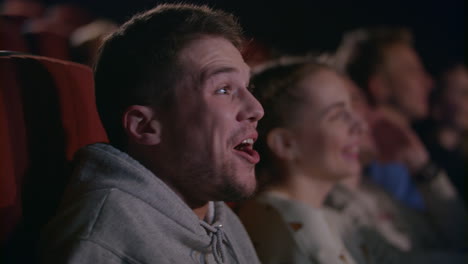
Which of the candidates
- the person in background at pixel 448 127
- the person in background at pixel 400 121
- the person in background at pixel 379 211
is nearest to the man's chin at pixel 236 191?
the person in background at pixel 379 211

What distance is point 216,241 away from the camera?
1.59 ft

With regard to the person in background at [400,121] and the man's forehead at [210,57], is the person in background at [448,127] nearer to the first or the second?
the person in background at [400,121]

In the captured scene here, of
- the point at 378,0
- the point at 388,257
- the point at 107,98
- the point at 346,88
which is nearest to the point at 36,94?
the point at 107,98

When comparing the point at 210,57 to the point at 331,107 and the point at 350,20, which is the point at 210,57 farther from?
the point at 350,20

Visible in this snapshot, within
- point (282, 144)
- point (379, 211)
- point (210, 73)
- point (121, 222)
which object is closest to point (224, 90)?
point (210, 73)

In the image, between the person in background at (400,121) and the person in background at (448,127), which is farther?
the person in background at (448,127)

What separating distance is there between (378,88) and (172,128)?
1106mm

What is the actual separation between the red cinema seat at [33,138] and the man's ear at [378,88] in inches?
42.3

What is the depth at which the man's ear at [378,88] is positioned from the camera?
1.40 meters

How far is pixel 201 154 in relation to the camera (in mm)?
446

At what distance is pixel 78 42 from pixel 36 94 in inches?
17.3

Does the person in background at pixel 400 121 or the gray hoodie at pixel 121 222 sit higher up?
the gray hoodie at pixel 121 222

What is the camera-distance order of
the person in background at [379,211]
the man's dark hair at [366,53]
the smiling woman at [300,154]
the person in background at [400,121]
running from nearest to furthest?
1. the smiling woman at [300,154]
2. the person in background at [379,211]
3. the person in background at [400,121]
4. the man's dark hair at [366,53]

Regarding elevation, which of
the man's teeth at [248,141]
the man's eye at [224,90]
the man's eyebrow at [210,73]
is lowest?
the man's teeth at [248,141]
